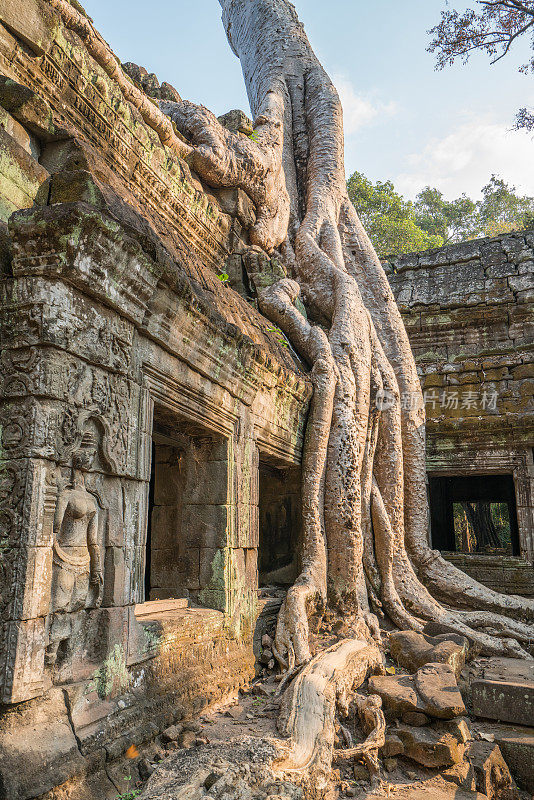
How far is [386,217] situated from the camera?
1706 cm

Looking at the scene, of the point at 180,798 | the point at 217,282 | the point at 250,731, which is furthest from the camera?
the point at 217,282

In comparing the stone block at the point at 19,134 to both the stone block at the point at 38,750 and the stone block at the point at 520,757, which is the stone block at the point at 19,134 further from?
the stone block at the point at 520,757

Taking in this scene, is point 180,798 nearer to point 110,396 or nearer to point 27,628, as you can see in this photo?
point 27,628

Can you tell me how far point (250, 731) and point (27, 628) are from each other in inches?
58.9

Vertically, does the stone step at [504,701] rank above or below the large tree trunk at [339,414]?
below

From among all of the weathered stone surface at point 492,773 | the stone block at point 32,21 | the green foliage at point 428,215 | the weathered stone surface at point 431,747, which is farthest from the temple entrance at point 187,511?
the green foliage at point 428,215

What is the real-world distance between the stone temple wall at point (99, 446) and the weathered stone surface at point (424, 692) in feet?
2.97

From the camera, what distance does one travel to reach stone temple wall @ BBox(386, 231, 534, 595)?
7301 millimetres

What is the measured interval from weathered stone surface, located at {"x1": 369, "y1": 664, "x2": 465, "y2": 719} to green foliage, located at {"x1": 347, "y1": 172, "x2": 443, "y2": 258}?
567 inches

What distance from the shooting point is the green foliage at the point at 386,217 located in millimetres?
16922

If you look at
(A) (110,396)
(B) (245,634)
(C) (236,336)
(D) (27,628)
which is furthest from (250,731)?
(C) (236,336)

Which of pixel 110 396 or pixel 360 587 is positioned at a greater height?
pixel 110 396

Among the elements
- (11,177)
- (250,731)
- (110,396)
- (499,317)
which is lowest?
(250,731)

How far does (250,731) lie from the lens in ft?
9.78
